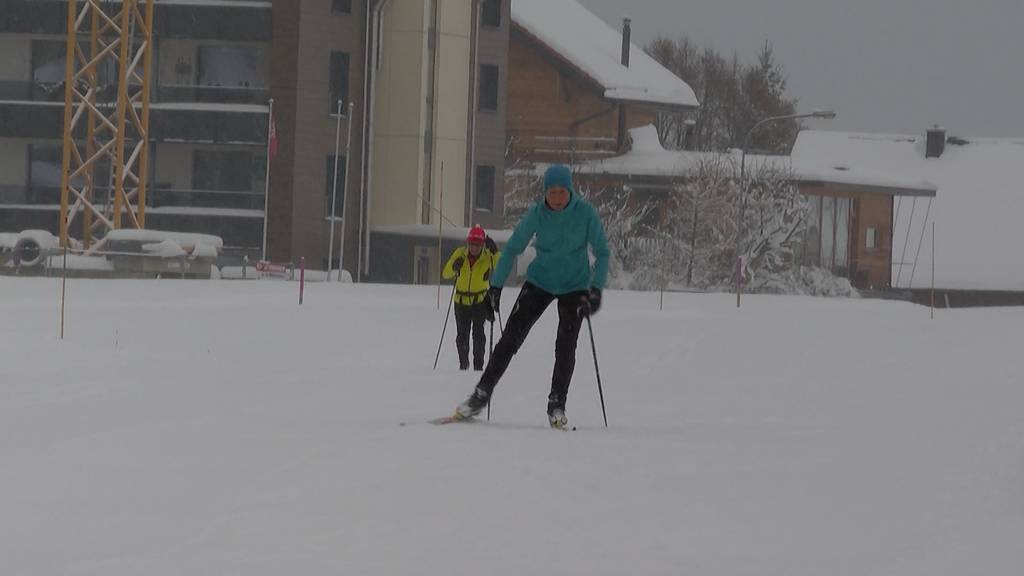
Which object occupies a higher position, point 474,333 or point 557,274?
point 557,274

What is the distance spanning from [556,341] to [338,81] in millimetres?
48537

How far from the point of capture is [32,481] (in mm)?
9430

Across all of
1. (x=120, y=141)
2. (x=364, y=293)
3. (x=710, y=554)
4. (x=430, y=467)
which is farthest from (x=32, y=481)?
(x=120, y=141)

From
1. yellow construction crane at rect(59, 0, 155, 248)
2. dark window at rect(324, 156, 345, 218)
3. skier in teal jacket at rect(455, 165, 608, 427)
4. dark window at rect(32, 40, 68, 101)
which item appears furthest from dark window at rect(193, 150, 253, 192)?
skier in teal jacket at rect(455, 165, 608, 427)

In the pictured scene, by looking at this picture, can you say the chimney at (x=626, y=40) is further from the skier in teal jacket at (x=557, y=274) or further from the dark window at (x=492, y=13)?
the skier in teal jacket at (x=557, y=274)

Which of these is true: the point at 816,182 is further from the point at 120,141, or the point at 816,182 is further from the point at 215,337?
the point at 215,337

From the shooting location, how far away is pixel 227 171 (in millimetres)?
61344

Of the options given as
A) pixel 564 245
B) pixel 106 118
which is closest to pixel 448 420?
pixel 564 245

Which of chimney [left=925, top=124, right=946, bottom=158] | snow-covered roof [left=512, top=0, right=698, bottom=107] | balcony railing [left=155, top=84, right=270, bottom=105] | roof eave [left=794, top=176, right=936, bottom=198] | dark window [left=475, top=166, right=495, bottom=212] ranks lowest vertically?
dark window [left=475, top=166, right=495, bottom=212]

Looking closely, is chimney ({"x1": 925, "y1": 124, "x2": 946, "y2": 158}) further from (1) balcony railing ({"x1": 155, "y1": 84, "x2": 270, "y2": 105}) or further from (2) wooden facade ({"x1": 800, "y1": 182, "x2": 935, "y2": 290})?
(1) balcony railing ({"x1": 155, "y1": 84, "x2": 270, "y2": 105})

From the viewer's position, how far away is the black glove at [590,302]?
11953mm

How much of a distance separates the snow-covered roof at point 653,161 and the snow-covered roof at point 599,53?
2.36 metres

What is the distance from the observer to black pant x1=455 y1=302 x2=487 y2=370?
1895cm

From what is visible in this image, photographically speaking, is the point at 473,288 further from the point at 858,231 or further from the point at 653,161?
the point at 858,231
